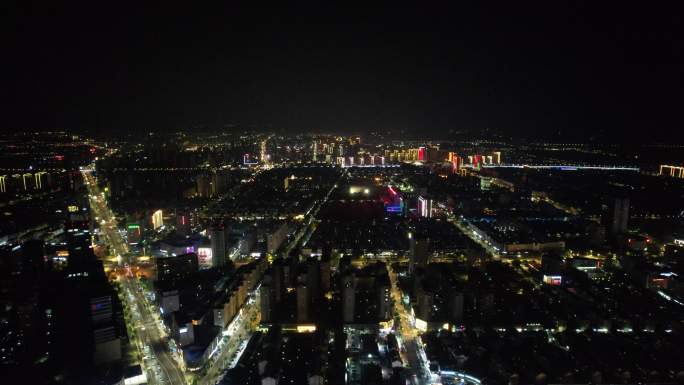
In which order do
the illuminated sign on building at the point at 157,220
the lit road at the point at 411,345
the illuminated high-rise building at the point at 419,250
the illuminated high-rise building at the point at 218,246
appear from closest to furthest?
1. the lit road at the point at 411,345
2. the illuminated high-rise building at the point at 419,250
3. the illuminated high-rise building at the point at 218,246
4. the illuminated sign on building at the point at 157,220

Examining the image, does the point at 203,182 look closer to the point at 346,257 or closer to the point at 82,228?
the point at 82,228

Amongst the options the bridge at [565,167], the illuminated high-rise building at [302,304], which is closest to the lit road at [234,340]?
the illuminated high-rise building at [302,304]

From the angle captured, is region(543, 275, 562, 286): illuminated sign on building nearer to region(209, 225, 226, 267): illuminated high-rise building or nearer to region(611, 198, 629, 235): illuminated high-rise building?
region(611, 198, 629, 235): illuminated high-rise building

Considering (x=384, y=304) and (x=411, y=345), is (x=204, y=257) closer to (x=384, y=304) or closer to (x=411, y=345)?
(x=384, y=304)

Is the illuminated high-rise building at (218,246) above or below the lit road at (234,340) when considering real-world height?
above

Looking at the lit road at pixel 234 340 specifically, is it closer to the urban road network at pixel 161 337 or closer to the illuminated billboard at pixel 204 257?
the urban road network at pixel 161 337

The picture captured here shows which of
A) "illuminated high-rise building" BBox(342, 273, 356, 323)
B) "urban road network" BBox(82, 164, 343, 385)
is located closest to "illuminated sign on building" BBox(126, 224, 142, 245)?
"urban road network" BBox(82, 164, 343, 385)

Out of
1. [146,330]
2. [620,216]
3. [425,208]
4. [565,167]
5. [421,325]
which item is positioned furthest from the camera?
[565,167]


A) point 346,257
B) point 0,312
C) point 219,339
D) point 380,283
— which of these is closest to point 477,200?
point 346,257

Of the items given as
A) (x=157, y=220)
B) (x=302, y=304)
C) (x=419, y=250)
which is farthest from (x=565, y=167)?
(x=302, y=304)
